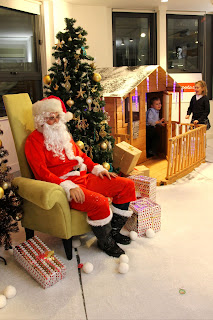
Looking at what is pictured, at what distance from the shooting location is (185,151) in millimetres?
4621

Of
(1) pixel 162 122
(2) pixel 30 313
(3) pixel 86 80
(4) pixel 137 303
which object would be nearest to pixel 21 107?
(3) pixel 86 80

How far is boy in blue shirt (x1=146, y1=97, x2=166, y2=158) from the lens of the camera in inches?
212

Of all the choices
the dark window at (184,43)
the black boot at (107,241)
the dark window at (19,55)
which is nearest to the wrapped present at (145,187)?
the black boot at (107,241)

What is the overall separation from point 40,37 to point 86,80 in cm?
238

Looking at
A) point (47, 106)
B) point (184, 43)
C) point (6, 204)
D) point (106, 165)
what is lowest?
point (6, 204)

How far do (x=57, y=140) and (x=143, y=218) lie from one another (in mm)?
1047

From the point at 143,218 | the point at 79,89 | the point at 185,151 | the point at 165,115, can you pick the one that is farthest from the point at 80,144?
the point at 165,115

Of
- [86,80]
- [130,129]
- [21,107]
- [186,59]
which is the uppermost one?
[186,59]

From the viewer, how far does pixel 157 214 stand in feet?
10.1

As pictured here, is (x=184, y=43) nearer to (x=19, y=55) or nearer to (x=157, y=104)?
(x=157, y=104)

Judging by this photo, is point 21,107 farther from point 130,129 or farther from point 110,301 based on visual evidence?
point 130,129

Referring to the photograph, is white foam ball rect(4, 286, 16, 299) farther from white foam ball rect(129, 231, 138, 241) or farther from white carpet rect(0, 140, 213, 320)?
white foam ball rect(129, 231, 138, 241)

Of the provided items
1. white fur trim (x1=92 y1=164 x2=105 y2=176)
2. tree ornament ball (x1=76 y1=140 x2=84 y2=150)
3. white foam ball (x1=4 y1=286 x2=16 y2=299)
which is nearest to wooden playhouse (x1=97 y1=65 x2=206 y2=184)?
tree ornament ball (x1=76 y1=140 x2=84 y2=150)

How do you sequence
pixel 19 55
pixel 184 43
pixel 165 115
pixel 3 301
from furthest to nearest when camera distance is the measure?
pixel 184 43
pixel 165 115
pixel 19 55
pixel 3 301
